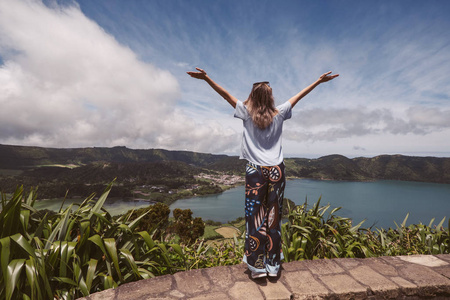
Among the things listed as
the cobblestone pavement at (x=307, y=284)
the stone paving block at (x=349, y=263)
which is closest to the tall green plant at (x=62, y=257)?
the cobblestone pavement at (x=307, y=284)

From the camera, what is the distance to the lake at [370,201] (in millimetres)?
53969

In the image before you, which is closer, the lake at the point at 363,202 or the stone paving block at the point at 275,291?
the stone paving block at the point at 275,291

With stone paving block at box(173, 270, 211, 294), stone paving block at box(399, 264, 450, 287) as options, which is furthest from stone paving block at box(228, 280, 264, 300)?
stone paving block at box(399, 264, 450, 287)

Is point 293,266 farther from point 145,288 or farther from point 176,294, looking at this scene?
point 145,288

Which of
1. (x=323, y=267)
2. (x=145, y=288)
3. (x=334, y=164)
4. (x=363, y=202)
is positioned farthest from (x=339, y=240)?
(x=334, y=164)

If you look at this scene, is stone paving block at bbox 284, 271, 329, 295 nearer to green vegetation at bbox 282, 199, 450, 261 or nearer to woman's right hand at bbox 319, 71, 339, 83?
green vegetation at bbox 282, 199, 450, 261

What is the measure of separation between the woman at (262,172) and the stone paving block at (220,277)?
0.19m

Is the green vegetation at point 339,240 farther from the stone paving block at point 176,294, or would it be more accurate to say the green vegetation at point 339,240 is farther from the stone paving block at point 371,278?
the stone paving block at point 176,294

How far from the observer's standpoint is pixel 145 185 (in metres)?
94.9

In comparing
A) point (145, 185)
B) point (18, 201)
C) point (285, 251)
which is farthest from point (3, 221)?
point (145, 185)

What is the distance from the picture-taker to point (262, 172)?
5.80ft

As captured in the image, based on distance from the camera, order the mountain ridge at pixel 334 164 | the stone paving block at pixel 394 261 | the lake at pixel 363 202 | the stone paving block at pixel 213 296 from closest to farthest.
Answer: the stone paving block at pixel 213 296, the stone paving block at pixel 394 261, the lake at pixel 363 202, the mountain ridge at pixel 334 164

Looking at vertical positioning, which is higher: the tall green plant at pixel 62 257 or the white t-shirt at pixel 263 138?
the white t-shirt at pixel 263 138

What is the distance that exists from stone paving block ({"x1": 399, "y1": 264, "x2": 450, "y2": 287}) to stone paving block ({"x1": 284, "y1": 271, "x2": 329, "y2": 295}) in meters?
0.79
